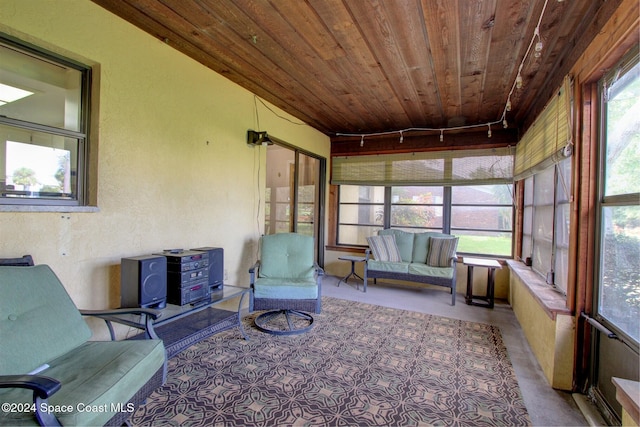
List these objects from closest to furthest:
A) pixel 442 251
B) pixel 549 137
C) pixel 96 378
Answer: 1. pixel 96 378
2. pixel 549 137
3. pixel 442 251

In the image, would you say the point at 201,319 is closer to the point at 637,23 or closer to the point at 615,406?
the point at 615,406

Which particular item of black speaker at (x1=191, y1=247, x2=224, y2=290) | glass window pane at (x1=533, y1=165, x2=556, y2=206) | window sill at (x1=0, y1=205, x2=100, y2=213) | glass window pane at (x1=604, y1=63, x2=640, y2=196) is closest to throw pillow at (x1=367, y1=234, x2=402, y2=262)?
glass window pane at (x1=533, y1=165, x2=556, y2=206)

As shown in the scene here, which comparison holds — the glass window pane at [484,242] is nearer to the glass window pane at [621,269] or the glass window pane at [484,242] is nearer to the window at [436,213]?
the window at [436,213]


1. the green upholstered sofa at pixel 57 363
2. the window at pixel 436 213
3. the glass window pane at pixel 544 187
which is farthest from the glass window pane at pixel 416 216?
the green upholstered sofa at pixel 57 363

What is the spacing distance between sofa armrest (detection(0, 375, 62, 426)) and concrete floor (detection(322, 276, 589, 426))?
7.83 feet

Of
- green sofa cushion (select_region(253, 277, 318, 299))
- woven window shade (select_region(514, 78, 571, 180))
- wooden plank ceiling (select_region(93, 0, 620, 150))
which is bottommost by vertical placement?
green sofa cushion (select_region(253, 277, 318, 299))

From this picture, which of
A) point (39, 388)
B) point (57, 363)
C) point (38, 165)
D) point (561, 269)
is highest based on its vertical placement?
point (38, 165)

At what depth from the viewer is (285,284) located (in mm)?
3008

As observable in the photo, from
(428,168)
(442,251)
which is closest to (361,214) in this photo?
(428,168)

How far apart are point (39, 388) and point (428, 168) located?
199 inches

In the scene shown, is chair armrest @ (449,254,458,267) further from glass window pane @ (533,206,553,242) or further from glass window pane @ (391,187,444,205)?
glass window pane @ (391,187,444,205)

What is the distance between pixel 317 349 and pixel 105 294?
175 centimetres

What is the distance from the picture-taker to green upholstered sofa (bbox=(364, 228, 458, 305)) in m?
4.12

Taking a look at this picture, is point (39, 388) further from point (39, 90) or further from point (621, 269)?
point (621, 269)
